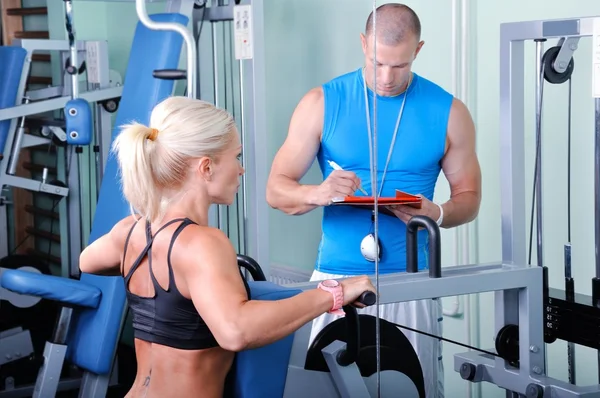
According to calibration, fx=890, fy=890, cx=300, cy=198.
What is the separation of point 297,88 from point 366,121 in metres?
1.50

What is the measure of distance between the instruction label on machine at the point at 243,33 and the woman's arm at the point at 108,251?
1.02m

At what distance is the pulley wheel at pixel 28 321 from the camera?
4.70 metres

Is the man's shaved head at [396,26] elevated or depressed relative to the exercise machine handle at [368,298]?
elevated

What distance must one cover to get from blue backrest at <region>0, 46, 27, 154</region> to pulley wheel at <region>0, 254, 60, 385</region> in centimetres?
75

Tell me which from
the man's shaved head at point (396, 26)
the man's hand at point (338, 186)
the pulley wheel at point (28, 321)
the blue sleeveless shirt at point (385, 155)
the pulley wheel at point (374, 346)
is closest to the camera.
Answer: the pulley wheel at point (374, 346)

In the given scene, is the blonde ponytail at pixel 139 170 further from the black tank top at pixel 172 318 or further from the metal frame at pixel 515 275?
the metal frame at pixel 515 275

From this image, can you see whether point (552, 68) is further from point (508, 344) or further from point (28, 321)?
point (28, 321)

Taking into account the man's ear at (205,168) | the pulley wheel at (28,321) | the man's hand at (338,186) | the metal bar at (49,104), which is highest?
the metal bar at (49,104)

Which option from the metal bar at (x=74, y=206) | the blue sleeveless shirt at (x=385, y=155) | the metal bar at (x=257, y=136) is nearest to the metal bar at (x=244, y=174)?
the metal bar at (x=257, y=136)

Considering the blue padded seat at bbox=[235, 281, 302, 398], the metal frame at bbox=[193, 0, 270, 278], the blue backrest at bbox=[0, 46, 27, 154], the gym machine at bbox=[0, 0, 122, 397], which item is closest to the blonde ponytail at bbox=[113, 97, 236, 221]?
the blue padded seat at bbox=[235, 281, 302, 398]

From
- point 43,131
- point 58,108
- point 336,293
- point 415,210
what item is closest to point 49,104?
point 58,108

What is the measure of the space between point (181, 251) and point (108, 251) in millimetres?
336

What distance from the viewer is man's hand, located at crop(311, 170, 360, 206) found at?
7.74ft

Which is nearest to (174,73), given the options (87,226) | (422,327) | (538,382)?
(422,327)
